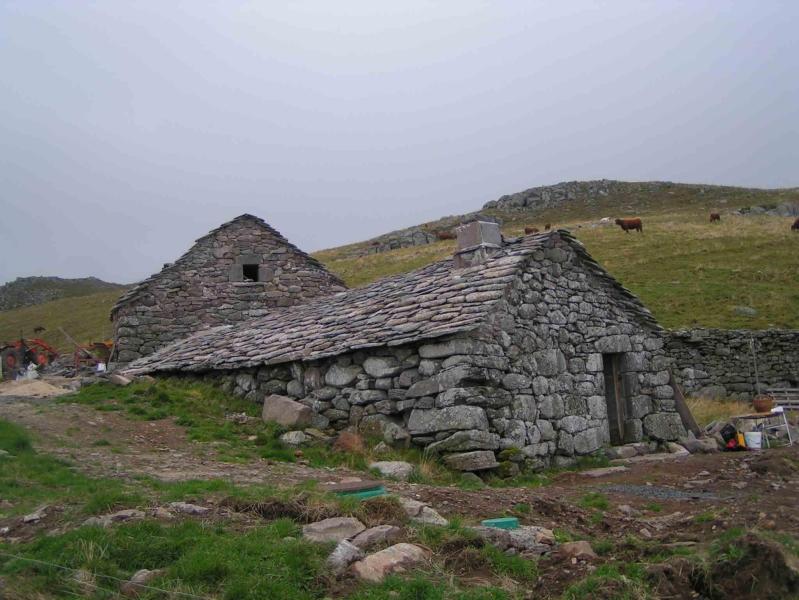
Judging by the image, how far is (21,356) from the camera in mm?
24719

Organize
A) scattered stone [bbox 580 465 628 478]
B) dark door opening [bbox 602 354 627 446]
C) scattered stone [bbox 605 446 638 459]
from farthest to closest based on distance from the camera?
dark door opening [bbox 602 354 627 446], scattered stone [bbox 605 446 638 459], scattered stone [bbox 580 465 628 478]

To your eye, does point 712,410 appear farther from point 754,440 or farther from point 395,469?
point 395,469

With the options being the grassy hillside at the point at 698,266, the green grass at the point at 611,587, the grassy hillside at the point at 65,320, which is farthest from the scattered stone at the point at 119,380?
the grassy hillside at the point at 65,320

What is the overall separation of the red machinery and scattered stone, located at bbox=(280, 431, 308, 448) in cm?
1599

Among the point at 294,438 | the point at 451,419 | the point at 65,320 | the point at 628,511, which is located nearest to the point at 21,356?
the point at 294,438

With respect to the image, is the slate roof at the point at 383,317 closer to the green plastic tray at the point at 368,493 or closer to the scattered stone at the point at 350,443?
the scattered stone at the point at 350,443

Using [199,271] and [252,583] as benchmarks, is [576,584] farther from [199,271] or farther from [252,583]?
[199,271]

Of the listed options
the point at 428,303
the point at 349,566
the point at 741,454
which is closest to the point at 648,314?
the point at 741,454

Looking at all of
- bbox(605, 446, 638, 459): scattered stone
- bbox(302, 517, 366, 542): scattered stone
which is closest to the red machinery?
bbox(605, 446, 638, 459): scattered stone

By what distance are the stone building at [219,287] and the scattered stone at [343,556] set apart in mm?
14713

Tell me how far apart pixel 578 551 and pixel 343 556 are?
1863 millimetres

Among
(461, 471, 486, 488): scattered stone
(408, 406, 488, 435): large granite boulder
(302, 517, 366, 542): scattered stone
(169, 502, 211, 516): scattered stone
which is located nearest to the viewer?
(302, 517, 366, 542): scattered stone

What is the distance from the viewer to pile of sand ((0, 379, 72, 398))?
1457cm

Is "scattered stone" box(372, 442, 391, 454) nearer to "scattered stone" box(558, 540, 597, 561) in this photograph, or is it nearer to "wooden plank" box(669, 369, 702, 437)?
"scattered stone" box(558, 540, 597, 561)
